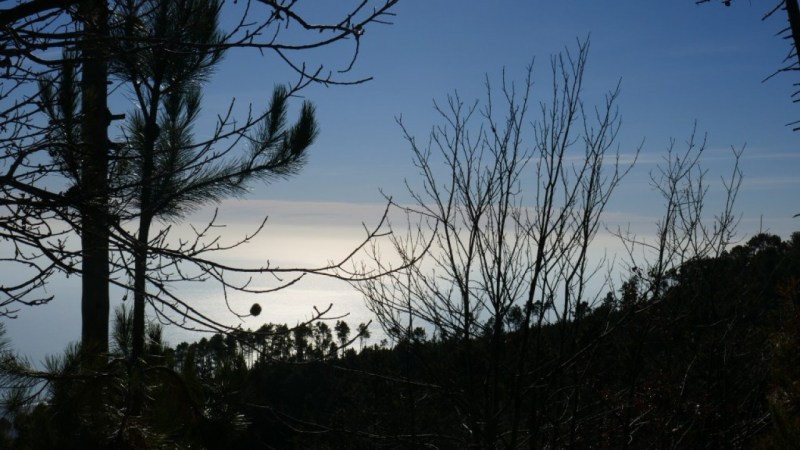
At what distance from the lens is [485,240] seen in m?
5.05

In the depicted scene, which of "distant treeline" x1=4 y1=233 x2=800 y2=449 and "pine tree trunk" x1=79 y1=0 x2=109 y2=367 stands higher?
"pine tree trunk" x1=79 y1=0 x2=109 y2=367

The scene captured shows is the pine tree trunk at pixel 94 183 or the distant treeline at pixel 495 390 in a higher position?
the pine tree trunk at pixel 94 183

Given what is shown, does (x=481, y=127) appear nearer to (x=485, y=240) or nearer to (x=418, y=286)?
(x=485, y=240)

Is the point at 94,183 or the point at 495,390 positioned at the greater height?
the point at 94,183

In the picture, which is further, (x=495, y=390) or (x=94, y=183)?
(x=495, y=390)

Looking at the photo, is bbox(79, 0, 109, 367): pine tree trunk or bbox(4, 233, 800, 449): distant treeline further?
bbox(4, 233, 800, 449): distant treeline

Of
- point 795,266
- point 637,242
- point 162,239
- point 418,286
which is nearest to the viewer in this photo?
point 162,239

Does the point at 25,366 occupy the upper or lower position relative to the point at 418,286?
lower

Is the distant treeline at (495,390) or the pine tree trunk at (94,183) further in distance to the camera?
the distant treeline at (495,390)

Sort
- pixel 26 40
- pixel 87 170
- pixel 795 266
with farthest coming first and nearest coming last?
1. pixel 795 266
2. pixel 87 170
3. pixel 26 40

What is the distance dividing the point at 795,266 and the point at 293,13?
18.0 m

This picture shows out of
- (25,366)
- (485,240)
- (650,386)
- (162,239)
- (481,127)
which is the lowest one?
(650,386)

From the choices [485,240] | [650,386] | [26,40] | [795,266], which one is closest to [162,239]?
[26,40]

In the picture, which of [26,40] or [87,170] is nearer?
[26,40]
